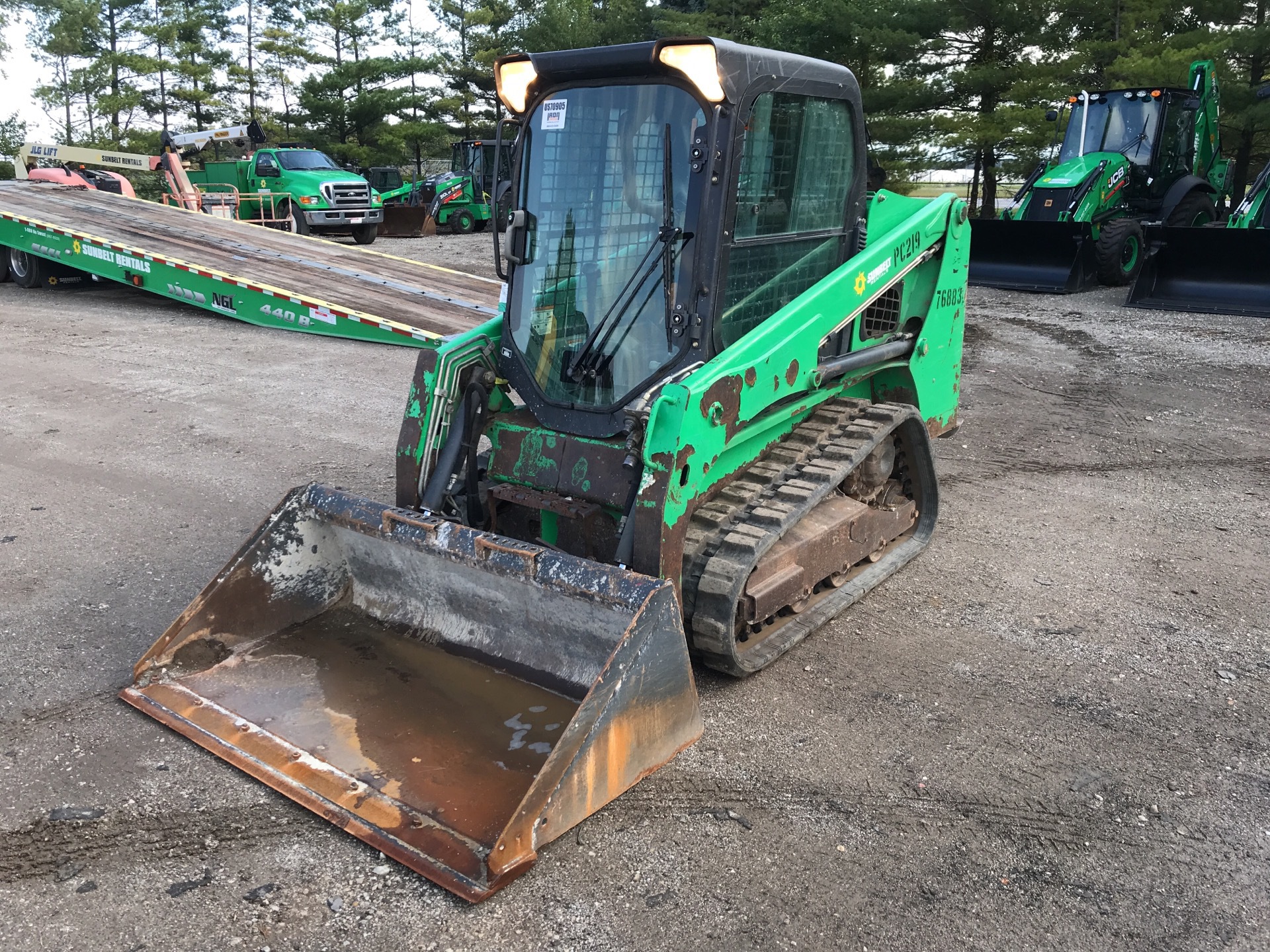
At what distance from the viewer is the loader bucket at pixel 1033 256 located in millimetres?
12977

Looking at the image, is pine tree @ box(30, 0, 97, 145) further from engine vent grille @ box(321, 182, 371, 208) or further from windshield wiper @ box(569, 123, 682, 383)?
windshield wiper @ box(569, 123, 682, 383)

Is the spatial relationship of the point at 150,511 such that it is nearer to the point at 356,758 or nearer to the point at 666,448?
the point at 356,758

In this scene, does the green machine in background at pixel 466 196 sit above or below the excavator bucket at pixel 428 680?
above

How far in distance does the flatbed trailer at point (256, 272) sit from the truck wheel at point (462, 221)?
35.6 feet

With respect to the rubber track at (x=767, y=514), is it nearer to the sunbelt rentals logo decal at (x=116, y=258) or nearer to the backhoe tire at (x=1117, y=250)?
the sunbelt rentals logo decal at (x=116, y=258)

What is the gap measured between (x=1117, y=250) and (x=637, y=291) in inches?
437

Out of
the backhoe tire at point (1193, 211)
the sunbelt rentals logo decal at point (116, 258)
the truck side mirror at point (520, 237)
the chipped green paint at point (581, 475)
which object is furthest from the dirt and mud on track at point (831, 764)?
the backhoe tire at point (1193, 211)

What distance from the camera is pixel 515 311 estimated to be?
4238mm

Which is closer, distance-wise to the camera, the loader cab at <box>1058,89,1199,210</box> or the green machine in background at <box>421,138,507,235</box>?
the loader cab at <box>1058,89,1199,210</box>

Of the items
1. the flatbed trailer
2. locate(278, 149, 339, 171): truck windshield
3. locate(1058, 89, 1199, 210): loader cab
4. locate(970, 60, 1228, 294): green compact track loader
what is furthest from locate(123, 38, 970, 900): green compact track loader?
locate(278, 149, 339, 171): truck windshield

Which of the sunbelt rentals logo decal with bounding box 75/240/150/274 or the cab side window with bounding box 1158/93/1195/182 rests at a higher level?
the cab side window with bounding box 1158/93/1195/182

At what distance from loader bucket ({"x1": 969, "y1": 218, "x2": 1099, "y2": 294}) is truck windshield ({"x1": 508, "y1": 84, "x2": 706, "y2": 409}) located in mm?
9991

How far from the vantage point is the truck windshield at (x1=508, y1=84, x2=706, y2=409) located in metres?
3.76

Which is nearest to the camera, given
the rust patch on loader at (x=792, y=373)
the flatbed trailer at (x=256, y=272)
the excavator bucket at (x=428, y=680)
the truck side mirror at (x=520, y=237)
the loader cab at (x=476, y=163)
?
the excavator bucket at (x=428, y=680)
